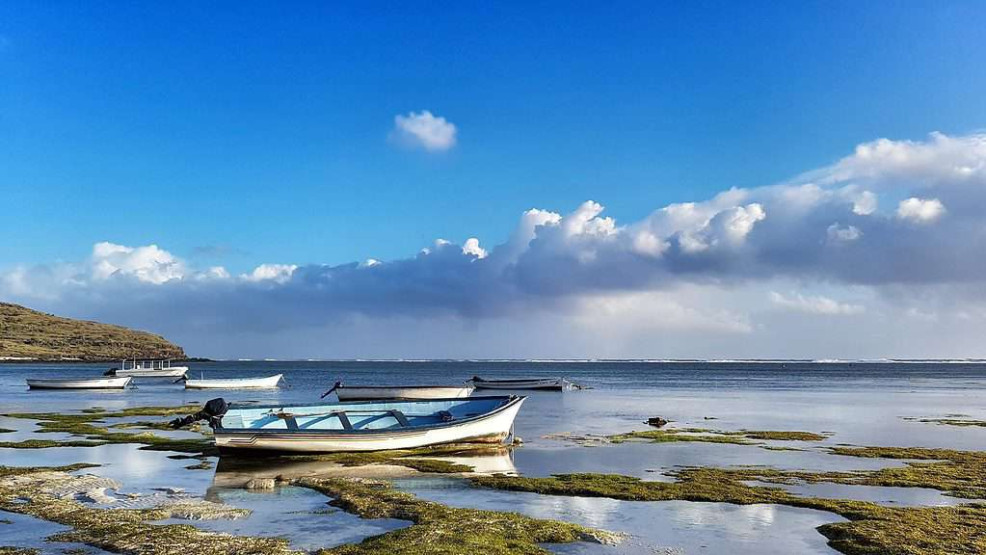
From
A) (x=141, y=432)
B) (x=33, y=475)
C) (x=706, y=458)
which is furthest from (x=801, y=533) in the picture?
(x=141, y=432)

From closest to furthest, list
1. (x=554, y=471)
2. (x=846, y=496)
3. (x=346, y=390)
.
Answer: (x=846, y=496) → (x=554, y=471) → (x=346, y=390)

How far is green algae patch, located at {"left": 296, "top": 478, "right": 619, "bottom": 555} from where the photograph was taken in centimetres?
1359

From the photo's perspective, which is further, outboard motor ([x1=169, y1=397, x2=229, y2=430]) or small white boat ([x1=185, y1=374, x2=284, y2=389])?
small white boat ([x1=185, y1=374, x2=284, y2=389])

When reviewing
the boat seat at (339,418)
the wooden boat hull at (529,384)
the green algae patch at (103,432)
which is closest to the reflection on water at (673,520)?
the boat seat at (339,418)

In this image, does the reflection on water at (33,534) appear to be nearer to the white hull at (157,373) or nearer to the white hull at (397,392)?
the white hull at (397,392)

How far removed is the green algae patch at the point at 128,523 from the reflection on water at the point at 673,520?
5.32 meters

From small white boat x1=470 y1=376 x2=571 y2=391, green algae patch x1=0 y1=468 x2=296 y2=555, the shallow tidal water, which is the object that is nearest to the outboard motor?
the shallow tidal water

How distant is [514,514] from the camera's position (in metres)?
16.8

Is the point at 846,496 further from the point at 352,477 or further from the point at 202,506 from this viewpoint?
the point at 202,506

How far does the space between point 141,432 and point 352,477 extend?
17.8m

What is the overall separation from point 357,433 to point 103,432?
15.5 metres

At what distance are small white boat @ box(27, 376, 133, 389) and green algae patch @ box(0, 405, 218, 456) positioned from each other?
112 feet

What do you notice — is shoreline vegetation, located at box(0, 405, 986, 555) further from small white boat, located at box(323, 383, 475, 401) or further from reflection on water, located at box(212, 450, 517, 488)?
small white boat, located at box(323, 383, 475, 401)

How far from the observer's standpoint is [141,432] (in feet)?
116
